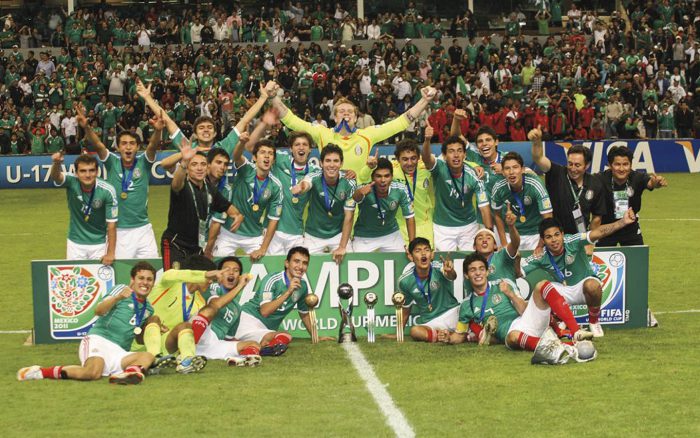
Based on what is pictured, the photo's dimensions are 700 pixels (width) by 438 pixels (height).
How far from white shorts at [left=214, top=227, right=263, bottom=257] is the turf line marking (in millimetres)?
1776

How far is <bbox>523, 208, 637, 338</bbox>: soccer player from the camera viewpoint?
11.6m

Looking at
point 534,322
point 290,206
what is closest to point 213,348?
point 290,206

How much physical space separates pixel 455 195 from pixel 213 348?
3586 millimetres

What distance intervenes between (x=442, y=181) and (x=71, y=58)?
2659 cm

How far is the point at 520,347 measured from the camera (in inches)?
442

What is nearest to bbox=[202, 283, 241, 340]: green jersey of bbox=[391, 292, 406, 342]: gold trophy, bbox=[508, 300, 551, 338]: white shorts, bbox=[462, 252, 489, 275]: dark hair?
bbox=[391, 292, 406, 342]: gold trophy

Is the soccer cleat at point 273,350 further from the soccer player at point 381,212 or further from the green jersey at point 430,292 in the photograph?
the soccer player at point 381,212

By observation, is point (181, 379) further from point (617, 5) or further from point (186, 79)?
point (617, 5)

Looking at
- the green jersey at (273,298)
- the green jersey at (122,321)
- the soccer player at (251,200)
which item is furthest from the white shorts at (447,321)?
the green jersey at (122,321)

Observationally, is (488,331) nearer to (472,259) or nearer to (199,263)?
(472,259)

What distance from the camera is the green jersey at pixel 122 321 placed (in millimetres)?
10336

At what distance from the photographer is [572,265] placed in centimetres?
1180

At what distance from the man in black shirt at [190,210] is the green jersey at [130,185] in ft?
3.40

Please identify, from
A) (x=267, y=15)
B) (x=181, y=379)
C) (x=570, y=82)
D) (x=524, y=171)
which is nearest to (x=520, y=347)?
(x=524, y=171)
